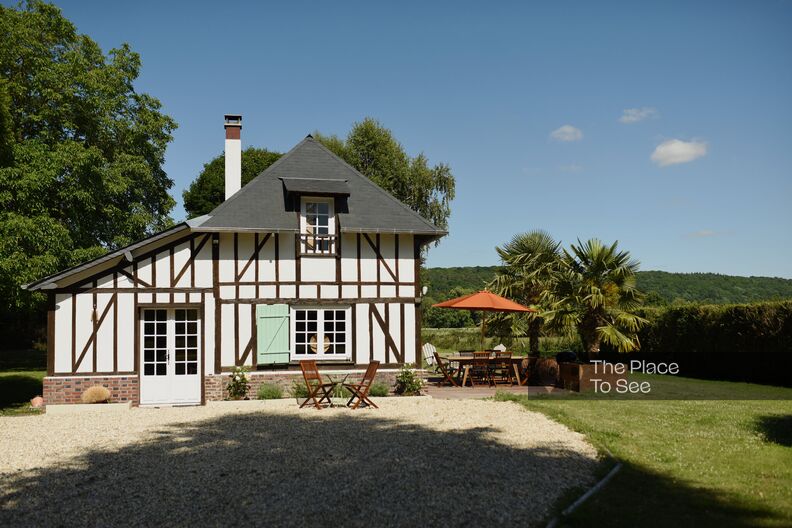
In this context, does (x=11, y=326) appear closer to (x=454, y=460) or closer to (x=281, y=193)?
(x=281, y=193)

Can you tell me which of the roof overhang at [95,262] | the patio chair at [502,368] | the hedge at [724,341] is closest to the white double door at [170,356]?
the roof overhang at [95,262]

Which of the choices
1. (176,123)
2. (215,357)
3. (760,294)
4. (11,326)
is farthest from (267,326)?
(760,294)

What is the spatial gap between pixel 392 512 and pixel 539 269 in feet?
37.8

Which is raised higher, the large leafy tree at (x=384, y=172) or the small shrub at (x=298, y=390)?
the large leafy tree at (x=384, y=172)

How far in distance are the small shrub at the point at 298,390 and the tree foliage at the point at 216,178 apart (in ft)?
57.7

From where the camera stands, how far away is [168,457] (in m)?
7.62

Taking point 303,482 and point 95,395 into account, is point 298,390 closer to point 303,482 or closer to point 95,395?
point 95,395

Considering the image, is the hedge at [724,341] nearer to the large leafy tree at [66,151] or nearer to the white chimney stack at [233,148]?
Answer: the white chimney stack at [233,148]

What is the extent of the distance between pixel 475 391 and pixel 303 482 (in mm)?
7739

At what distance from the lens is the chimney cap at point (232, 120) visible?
48.9 ft

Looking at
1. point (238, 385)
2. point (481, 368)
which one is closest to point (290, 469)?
point (238, 385)

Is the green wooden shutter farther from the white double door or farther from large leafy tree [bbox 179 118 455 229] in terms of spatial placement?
large leafy tree [bbox 179 118 455 229]

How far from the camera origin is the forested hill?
4078cm

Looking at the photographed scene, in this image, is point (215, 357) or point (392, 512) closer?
point (392, 512)
